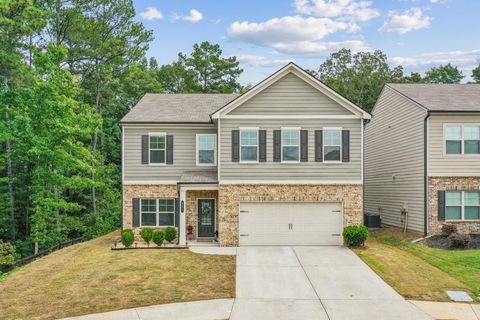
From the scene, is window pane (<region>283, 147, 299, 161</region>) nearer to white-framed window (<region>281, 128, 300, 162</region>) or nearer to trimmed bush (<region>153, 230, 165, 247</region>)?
white-framed window (<region>281, 128, 300, 162</region>)

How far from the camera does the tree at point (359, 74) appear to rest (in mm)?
46812

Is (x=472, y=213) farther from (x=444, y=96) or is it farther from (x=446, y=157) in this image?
(x=444, y=96)

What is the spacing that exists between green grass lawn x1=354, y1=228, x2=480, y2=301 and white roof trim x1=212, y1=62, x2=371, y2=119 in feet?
19.0

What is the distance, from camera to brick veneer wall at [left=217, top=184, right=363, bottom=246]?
61.0ft

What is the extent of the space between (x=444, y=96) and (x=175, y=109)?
13.5 meters

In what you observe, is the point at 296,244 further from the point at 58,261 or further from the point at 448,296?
the point at 58,261

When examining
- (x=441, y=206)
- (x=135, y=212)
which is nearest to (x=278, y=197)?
(x=135, y=212)

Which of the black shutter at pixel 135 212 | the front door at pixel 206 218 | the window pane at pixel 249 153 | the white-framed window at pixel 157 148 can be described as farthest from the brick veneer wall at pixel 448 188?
the black shutter at pixel 135 212

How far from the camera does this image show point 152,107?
21875 mm

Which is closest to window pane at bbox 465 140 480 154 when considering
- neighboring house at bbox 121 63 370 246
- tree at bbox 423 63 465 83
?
neighboring house at bbox 121 63 370 246

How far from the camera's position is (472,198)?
1959 cm

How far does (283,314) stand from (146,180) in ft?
38.7

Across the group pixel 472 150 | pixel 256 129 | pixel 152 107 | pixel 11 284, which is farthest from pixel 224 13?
pixel 11 284

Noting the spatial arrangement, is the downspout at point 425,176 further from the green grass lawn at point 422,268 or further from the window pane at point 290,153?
the window pane at point 290,153
